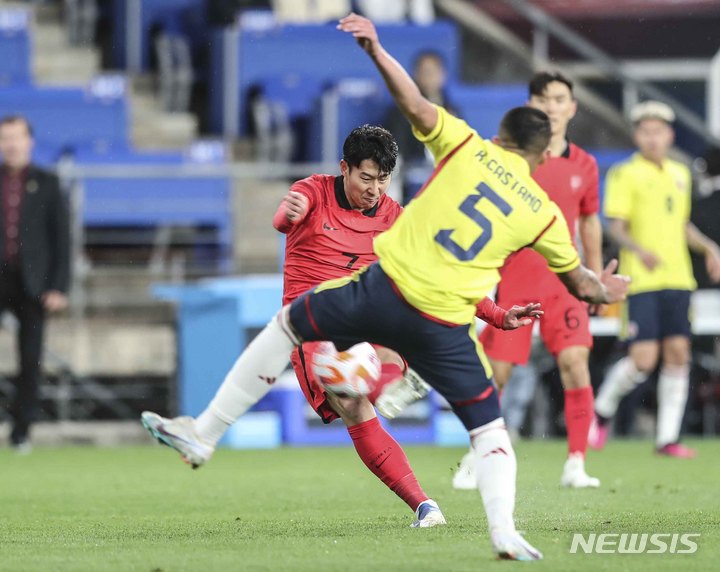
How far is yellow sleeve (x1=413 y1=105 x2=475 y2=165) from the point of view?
233 inches

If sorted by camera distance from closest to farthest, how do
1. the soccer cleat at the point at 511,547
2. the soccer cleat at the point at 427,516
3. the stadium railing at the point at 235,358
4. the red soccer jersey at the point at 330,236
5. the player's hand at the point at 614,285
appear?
1. the soccer cleat at the point at 511,547
2. the player's hand at the point at 614,285
3. the soccer cleat at the point at 427,516
4. the red soccer jersey at the point at 330,236
5. the stadium railing at the point at 235,358

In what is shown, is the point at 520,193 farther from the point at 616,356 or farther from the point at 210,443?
the point at 616,356

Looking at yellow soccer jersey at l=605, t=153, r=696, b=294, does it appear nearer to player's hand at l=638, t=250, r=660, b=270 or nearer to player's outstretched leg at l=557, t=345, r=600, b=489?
player's hand at l=638, t=250, r=660, b=270

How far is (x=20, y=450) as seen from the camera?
506 inches

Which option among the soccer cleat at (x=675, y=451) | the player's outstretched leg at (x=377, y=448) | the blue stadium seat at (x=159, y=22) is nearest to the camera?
the player's outstretched leg at (x=377, y=448)

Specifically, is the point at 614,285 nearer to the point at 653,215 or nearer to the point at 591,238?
the point at 591,238

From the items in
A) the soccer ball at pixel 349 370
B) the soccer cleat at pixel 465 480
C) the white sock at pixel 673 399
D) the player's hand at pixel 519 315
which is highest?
the player's hand at pixel 519 315

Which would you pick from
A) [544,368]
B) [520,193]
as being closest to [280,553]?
[520,193]

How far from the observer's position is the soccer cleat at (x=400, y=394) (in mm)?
6348

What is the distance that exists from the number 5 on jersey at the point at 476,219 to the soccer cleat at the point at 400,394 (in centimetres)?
64

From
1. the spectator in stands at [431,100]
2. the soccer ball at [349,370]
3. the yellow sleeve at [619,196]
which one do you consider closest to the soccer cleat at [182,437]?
the soccer ball at [349,370]

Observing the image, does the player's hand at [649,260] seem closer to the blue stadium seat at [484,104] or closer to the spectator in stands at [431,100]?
the spectator in stands at [431,100]

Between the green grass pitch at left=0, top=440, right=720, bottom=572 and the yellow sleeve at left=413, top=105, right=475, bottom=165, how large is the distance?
4.77 ft

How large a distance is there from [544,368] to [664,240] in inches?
121
